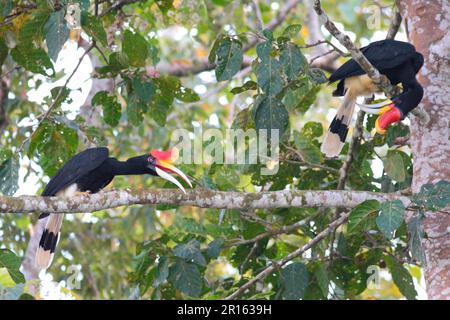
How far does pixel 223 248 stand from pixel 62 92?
1303 mm

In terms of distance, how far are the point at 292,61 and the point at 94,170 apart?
137cm

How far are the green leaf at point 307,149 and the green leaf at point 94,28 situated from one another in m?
1.22

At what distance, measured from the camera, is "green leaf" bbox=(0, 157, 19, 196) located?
4.57 m

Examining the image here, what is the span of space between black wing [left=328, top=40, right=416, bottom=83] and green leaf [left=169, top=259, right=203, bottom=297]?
128cm

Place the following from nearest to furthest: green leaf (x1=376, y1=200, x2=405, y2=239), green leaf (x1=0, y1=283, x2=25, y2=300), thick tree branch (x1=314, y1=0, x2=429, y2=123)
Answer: green leaf (x1=376, y1=200, x2=405, y2=239)
thick tree branch (x1=314, y1=0, x2=429, y2=123)
green leaf (x1=0, y1=283, x2=25, y2=300)

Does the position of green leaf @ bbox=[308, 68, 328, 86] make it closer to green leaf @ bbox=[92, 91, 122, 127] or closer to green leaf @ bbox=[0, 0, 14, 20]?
green leaf @ bbox=[92, 91, 122, 127]

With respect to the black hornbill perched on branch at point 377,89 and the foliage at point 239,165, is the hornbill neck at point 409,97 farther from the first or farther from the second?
the foliage at point 239,165

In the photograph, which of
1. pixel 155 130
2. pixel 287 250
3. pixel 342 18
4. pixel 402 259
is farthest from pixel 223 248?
pixel 342 18

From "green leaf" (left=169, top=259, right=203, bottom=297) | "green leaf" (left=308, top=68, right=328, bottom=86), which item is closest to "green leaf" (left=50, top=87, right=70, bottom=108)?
"green leaf" (left=169, top=259, right=203, bottom=297)

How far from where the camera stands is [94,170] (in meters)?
4.93

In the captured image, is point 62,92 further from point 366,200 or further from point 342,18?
point 342,18

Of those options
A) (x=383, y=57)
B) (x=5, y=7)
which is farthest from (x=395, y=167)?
(x=5, y=7)

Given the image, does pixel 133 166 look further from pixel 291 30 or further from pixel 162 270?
pixel 291 30
